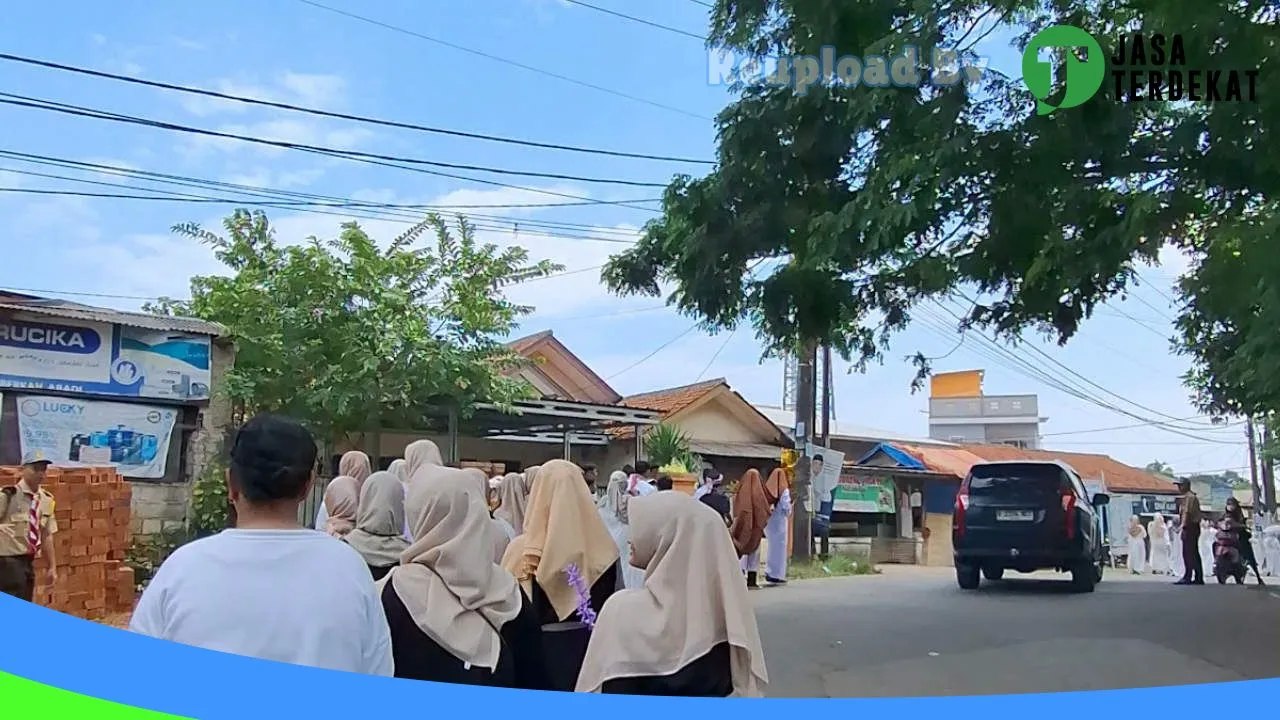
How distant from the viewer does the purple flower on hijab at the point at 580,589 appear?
3051 millimetres

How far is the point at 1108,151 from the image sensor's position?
3.20 metres

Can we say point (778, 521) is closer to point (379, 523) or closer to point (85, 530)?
point (379, 523)

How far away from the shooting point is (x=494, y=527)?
2381 mm

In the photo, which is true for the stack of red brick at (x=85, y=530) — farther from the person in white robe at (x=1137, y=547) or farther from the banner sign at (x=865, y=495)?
the person in white robe at (x=1137, y=547)

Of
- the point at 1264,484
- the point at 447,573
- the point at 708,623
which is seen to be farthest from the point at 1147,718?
the point at 1264,484

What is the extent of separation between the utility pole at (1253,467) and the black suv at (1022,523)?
1.78 ft

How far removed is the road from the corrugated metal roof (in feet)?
7.06

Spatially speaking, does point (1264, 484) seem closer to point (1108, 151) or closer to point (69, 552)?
point (1108, 151)

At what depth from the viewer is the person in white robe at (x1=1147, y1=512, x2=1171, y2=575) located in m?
4.62

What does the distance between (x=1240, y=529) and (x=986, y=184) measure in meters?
4.24

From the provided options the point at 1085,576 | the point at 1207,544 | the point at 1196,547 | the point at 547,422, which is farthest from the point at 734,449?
the point at 1207,544

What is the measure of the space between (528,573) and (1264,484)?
11.0 ft

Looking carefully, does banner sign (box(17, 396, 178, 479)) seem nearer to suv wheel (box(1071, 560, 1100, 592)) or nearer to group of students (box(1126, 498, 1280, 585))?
suv wheel (box(1071, 560, 1100, 592))

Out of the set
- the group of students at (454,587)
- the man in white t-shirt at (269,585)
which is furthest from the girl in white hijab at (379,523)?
the man in white t-shirt at (269,585)
